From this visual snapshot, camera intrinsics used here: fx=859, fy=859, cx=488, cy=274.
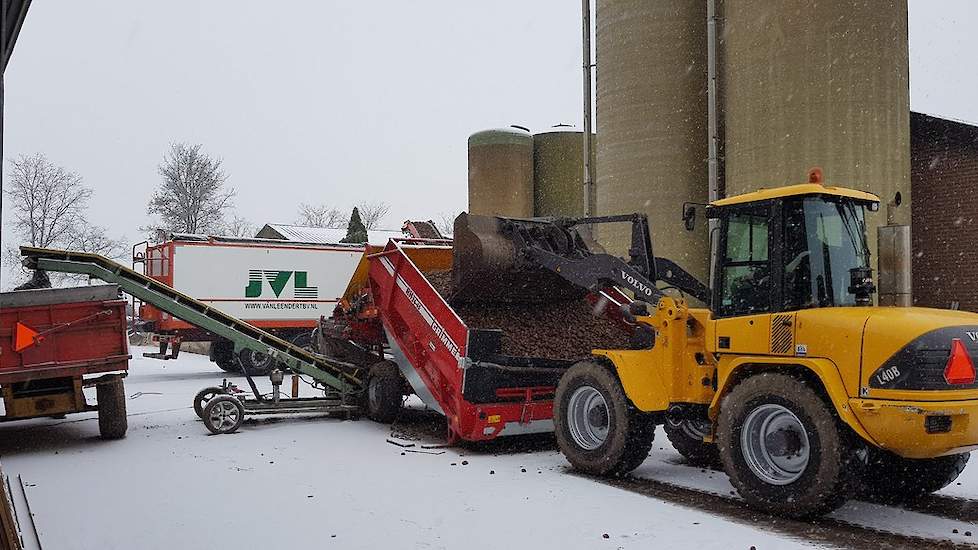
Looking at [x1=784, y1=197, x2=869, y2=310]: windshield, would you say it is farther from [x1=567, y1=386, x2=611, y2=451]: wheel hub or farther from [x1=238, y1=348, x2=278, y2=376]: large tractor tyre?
[x1=238, y1=348, x2=278, y2=376]: large tractor tyre

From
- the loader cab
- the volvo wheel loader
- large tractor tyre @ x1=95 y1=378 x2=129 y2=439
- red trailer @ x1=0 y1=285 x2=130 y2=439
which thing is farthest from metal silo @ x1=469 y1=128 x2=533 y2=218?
the loader cab

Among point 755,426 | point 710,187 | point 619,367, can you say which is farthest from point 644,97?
point 755,426

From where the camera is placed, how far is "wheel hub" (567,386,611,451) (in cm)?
748

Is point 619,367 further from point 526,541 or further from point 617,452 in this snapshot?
point 526,541

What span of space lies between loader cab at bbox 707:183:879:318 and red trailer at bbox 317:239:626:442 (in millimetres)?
2524

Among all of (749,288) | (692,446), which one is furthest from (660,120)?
(749,288)

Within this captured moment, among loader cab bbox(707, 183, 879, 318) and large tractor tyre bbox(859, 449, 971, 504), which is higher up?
loader cab bbox(707, 183, 879, 318)

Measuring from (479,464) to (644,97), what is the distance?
332 inches

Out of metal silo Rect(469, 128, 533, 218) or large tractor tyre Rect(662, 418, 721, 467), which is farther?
metal silo Rect(469, 128, 533, 218)

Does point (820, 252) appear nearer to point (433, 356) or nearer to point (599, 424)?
point (599, 424)

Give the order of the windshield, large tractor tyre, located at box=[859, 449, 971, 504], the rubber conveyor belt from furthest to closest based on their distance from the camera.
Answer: the rubber conveyor belt → large tractor tyre, located at box=[859, 449, 971, 504] → the windshield

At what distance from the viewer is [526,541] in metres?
5.43

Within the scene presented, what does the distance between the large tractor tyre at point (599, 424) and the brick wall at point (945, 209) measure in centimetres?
859

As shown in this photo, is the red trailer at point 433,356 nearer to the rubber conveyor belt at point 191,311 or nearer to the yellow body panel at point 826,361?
the rubber conveyor belt at point 191,311
